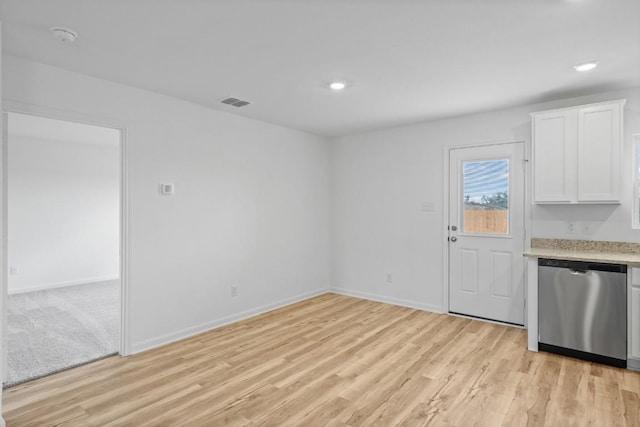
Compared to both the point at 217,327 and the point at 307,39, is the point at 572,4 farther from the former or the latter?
the point at 217,327

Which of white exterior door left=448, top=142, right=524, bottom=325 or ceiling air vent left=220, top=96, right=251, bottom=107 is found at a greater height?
ceiling air vent left=220, top=96, right=251, bottom=107

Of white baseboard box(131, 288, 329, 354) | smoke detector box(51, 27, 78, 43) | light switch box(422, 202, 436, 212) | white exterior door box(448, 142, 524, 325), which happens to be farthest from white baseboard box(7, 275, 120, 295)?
white exterior door box(448, 142, 524, 325)

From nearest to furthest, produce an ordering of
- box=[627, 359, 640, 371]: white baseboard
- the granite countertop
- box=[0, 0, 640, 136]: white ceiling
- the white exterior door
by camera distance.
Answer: box=[0, 0, 640, 136]: white ceiling
box=[627, 359, 640, 371]: white baseboard
the granite countertop
the white exterior door

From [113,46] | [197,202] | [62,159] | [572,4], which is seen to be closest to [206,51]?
[113,46]

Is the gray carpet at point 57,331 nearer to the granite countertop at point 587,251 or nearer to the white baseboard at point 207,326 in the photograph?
the white baseboard at point 207,326

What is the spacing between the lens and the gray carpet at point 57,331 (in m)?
3.06

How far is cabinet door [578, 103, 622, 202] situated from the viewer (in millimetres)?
3199

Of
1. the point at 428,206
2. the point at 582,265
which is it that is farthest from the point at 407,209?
the point at 582,265

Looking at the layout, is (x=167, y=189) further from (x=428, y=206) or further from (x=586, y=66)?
(x=586, y=66)

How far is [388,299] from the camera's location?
5.05m

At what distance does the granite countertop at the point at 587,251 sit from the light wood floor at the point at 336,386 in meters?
0.93

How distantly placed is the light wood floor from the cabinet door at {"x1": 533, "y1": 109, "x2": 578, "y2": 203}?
5.12 ft

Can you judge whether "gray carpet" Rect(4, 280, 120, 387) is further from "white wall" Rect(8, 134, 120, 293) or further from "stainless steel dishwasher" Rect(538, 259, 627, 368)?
"stainless steel dishwasher" Rect(538, 259, 627, 368)

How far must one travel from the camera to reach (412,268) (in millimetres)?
4816
